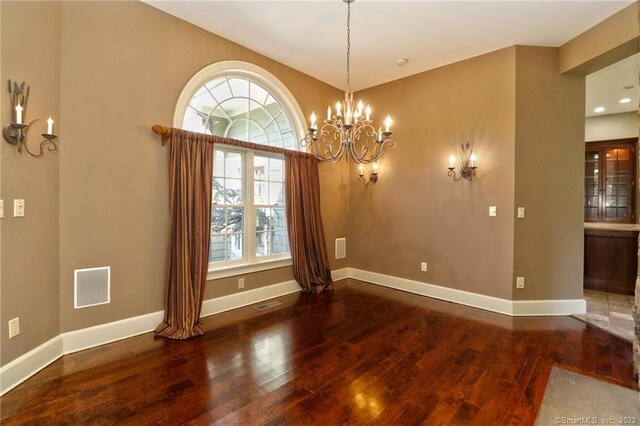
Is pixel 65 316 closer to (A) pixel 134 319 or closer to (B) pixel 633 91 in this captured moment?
(A) pixel 134 319

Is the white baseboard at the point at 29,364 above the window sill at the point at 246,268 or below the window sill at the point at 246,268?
below

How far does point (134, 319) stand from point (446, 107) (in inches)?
178

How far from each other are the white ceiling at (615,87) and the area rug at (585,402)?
346cm

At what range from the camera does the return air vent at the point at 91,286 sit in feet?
8.50

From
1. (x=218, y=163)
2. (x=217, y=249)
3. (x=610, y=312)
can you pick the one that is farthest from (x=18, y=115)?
(x=610, y=312)

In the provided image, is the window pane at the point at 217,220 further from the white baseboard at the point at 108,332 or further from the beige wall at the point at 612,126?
the beige wall at the point at 612,126

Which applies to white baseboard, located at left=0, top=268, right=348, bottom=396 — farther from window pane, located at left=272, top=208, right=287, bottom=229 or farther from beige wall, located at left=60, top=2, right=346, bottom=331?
window pane, located at left=272, top=208, right=287, bottom=229

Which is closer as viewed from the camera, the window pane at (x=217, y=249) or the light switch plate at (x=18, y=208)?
the light switch plate at (x=18, y=208)

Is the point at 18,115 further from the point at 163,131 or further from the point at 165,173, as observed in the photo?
the point at 165,173

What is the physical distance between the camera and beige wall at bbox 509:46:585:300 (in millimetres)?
3512

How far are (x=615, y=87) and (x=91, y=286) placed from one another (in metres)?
7.07

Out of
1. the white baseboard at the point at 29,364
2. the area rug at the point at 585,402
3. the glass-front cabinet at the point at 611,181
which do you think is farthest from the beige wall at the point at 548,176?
the white baseboard at the point at 29,364

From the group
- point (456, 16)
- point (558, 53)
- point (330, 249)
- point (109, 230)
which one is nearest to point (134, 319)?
point (109, 230)

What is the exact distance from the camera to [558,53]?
353 centimetres
